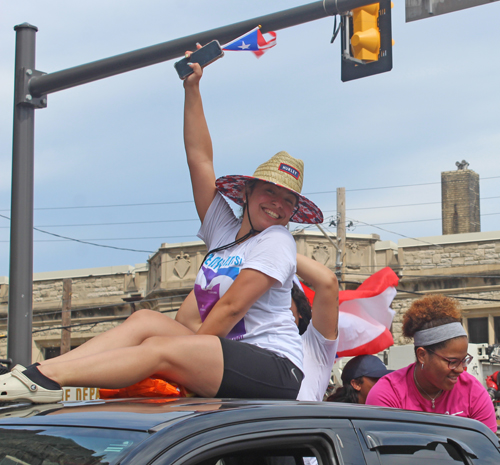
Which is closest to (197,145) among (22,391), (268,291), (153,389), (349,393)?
(268,291)

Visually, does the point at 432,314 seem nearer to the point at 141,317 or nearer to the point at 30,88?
the point at 141,317

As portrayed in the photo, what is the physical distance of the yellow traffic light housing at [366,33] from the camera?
5742mm

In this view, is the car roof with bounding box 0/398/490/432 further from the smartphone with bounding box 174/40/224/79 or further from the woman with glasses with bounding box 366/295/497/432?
the smartphone with bounding box 174/40/224/79

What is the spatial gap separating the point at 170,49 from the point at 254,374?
140 inches

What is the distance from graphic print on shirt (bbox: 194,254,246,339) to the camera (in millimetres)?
3295

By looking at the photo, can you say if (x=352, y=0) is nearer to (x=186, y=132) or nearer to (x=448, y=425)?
(x=186, y=132)

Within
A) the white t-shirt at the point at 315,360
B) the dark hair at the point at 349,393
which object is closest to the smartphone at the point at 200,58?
the white t-shirt at the point at 315,360

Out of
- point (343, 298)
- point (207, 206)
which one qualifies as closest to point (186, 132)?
point (207, 206)

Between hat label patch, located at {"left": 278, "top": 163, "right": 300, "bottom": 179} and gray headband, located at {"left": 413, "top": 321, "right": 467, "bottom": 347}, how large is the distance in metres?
1.23

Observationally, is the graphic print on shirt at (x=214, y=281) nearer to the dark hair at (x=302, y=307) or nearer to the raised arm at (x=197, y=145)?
the raised arm at (x=197, y=145)

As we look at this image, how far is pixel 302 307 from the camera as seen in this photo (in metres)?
4.23

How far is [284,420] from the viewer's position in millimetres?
1997

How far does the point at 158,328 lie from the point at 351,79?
3.56 m

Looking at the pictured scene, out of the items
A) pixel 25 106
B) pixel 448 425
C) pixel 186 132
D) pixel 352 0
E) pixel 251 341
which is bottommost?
pixel 448 425
